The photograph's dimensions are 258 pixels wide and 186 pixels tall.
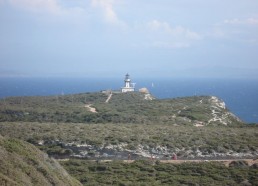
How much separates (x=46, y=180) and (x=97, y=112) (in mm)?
41211

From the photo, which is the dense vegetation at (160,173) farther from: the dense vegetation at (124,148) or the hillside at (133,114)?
the hillside at (133,114)

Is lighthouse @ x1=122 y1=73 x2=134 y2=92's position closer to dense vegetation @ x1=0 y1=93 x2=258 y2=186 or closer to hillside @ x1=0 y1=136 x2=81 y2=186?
dense vegetation @ x1=0 y1=93 x2=258 y2=186

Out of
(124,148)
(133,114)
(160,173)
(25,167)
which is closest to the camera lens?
(25,167)

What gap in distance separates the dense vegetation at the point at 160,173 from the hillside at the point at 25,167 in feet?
20.7

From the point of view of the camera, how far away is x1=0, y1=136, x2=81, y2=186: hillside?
1534 cm

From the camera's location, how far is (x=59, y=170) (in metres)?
19.8

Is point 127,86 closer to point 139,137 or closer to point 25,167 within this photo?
point 139,137

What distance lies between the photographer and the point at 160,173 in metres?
27.8

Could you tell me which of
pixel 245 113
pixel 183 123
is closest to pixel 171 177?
pixel 183 123

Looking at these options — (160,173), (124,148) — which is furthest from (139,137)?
(160,173)

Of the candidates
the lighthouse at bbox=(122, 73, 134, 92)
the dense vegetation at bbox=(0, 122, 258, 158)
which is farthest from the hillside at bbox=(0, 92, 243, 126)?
the lighthouse at bbox=(122, 73, 134, 92)

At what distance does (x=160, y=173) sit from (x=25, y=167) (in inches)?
505

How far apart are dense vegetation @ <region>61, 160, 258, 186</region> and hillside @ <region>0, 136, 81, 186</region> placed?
6.32m

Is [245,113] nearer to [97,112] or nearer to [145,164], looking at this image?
[97,112]
